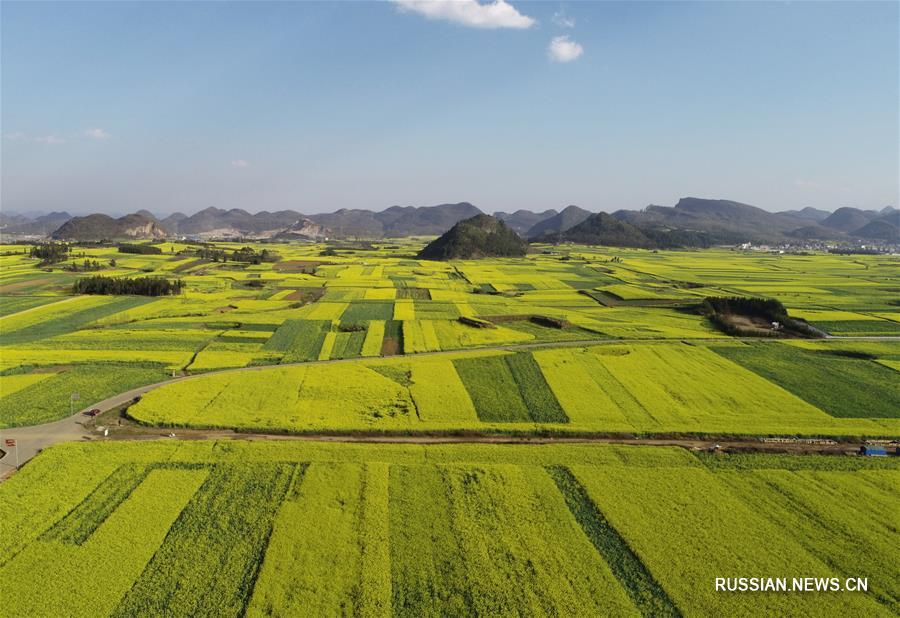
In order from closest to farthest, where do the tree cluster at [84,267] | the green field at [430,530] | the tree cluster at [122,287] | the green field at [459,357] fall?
the green field at [430,530] → the green field at [459,357] → the tree cluster at [122,287] → the tree cluster at [84,267]

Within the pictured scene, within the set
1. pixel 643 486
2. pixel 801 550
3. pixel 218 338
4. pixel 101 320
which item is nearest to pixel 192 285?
pixel 101 320

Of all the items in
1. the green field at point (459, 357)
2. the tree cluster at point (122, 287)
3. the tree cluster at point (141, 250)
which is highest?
the tree cluster at point (141, 250)

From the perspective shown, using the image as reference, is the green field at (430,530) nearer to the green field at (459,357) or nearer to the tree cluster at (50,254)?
the green field at (459,357)

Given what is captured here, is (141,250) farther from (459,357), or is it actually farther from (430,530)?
(430,530)

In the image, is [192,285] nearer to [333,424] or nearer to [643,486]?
[333,424]

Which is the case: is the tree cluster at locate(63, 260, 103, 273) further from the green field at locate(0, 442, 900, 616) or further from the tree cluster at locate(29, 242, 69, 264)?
the green field at locate(0, 442, 900, 616)

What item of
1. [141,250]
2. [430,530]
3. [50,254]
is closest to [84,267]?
[50,254]

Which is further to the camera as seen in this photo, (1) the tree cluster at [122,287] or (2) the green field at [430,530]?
(1) the tree cluster at [122,287]

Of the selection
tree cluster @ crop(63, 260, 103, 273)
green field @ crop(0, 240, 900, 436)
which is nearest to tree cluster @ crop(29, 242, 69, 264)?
tree cluster @ crop(63, 260, 103, 273)

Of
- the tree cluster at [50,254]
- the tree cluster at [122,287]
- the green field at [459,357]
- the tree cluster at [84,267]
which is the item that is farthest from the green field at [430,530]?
the tree cluster at [50,254]
